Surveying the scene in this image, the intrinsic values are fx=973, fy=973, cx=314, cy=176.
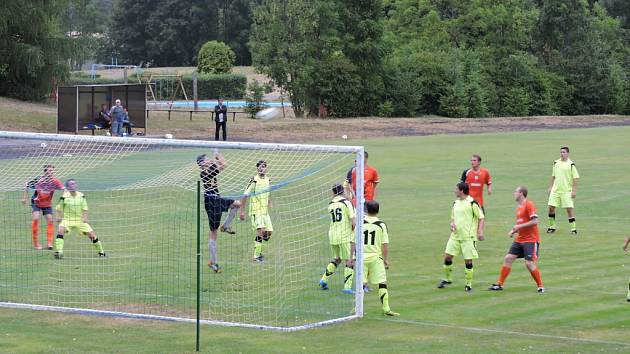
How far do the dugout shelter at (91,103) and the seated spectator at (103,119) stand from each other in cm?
30

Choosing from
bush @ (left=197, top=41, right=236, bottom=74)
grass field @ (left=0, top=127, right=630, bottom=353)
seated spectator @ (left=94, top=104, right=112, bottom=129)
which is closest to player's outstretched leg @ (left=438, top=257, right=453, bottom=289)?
grass field @ (left=0, top=127, right=630, bottom=353)

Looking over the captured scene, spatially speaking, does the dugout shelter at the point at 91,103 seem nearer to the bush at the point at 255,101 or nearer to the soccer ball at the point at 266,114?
the soccer ball at the point at 266,114

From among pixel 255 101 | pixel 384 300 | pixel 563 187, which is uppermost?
pixel 255 101

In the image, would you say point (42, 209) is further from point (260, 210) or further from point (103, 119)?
point (103, 119)

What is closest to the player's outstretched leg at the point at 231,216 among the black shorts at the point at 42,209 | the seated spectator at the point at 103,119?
the black shorts at the point at 42,209

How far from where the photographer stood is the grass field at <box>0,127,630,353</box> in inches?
522

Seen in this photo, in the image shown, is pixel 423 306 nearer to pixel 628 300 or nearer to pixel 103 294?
pixel 628 300

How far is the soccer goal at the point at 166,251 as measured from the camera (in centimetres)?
1541

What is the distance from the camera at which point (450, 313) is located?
50.3 feet

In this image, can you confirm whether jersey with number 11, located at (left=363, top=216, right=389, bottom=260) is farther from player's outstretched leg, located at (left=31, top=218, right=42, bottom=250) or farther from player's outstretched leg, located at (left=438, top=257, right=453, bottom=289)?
player's outstretched leg, located at (left=31, top=218, right=42, bottom=250)

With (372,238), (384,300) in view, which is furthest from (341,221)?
(384,300)

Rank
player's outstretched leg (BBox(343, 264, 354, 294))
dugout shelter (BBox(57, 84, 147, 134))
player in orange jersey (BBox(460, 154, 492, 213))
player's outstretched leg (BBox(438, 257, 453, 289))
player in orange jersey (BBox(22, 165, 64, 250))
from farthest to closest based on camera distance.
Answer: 1. dugout shelter (BBox(57, 84, 147, 134))
2. player in orange jersey (BBox(460, 154, 492, 213))
3. player in orange jersey (BBox(22, 165, 64, 250))
4. player's outstretched leg (BBox(438, 257, 453, 289))
5. player's outstretched leg (BBox(343, 264, 354, 294))

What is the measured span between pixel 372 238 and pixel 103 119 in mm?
35758

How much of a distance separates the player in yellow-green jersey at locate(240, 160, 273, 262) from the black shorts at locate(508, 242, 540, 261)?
4.69 m
